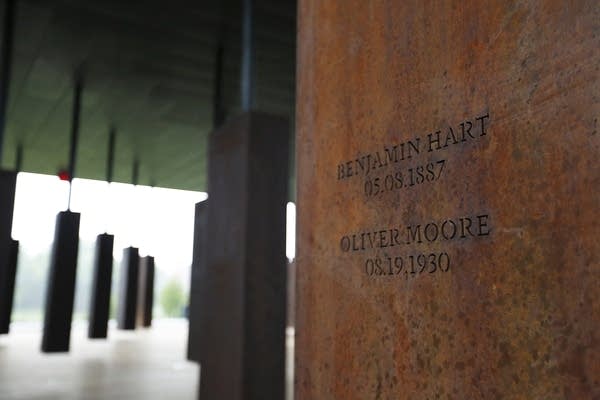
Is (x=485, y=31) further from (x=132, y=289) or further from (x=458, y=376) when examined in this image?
(x=132, y=289)

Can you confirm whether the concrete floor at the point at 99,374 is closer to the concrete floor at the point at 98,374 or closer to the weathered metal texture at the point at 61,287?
the concrete floor at the point at 98,374

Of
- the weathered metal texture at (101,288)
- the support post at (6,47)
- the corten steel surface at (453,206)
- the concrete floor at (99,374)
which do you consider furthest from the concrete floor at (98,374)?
the corten steel surface at (453,206)

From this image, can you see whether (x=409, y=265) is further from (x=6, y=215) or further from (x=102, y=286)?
(x=102, y=286)

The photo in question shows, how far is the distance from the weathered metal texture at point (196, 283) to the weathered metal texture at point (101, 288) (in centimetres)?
736

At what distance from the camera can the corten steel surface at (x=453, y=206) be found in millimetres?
1907

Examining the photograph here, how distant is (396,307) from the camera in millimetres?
2453

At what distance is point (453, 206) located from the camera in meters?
2.26

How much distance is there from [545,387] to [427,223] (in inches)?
30.4

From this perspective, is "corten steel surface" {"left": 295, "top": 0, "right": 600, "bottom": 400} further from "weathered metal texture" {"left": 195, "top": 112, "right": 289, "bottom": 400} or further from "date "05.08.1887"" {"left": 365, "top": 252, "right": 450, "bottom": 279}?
"weathered metal texture" {"left": 195, "top": 112, "right": 289, "bottom": 400}

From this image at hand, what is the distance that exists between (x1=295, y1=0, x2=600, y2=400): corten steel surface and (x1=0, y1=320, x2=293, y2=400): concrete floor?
16.1 ft

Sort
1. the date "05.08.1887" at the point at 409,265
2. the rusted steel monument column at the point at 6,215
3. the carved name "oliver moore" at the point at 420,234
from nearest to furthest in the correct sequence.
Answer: the carved name "oliver moore" at the point at 420,234
the date "05.08.1887" at the point at 409,265
the rusted steel monument column at the point at 6,215

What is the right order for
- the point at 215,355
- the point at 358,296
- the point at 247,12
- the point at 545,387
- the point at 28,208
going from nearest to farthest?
the point at 545,387 < the point at 358,296 < the point at 215,355 < the point at 247,12 < the point at 28,208

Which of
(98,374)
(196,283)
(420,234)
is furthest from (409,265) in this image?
(98,374)

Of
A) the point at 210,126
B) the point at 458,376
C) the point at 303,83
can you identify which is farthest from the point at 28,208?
the point at 458,376
